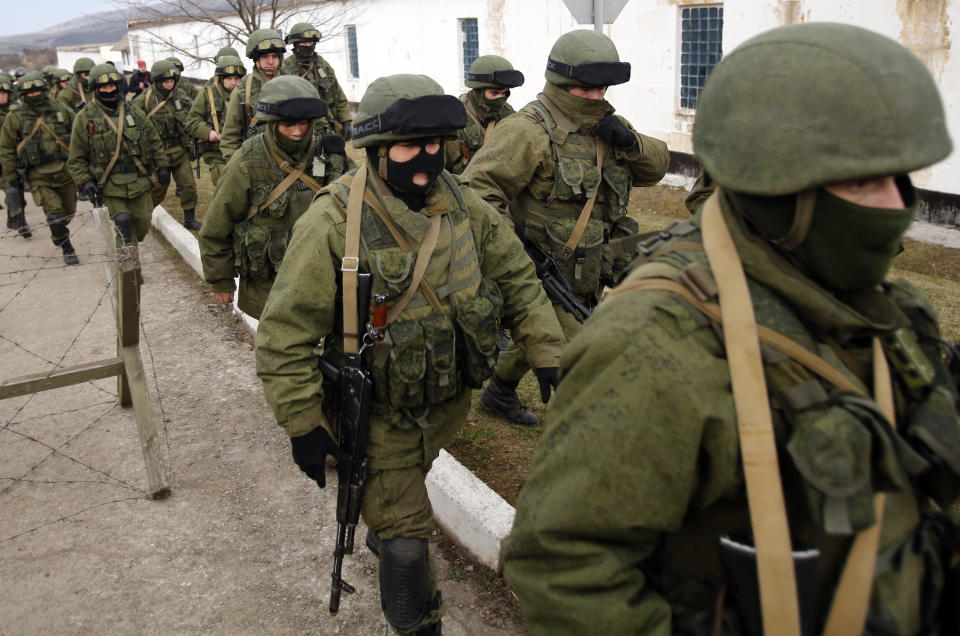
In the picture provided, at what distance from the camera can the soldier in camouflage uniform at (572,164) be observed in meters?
4.22

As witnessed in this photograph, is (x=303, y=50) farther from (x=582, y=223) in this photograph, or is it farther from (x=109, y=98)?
(x=582, y=223)

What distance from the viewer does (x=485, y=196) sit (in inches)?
166

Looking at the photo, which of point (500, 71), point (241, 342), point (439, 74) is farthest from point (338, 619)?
point (439, 74)

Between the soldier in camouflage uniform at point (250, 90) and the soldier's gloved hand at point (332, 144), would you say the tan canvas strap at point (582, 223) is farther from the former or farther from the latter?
the soldier in camouflage uniform at point (250, 90)

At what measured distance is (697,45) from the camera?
11.1 meters

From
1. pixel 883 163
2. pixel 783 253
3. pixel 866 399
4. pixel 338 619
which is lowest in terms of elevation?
pixel 338 619

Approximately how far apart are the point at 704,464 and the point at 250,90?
7403mm

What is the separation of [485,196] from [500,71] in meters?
2.74

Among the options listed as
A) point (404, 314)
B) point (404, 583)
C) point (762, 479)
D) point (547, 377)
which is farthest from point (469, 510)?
point (762, 479)

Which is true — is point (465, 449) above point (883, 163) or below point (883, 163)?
below

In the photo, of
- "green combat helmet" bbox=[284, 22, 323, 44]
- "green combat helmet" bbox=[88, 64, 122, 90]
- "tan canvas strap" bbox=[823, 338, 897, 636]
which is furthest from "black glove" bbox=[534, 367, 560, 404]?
"green combat helmet" bbox=[284, 22, 323, 44]

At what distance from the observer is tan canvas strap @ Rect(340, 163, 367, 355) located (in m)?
2.78

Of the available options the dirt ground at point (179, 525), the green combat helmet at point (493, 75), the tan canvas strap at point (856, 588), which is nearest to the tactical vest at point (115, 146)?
the dirt ground at point (179, 525)

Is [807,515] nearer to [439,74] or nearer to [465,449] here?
[465,449]
